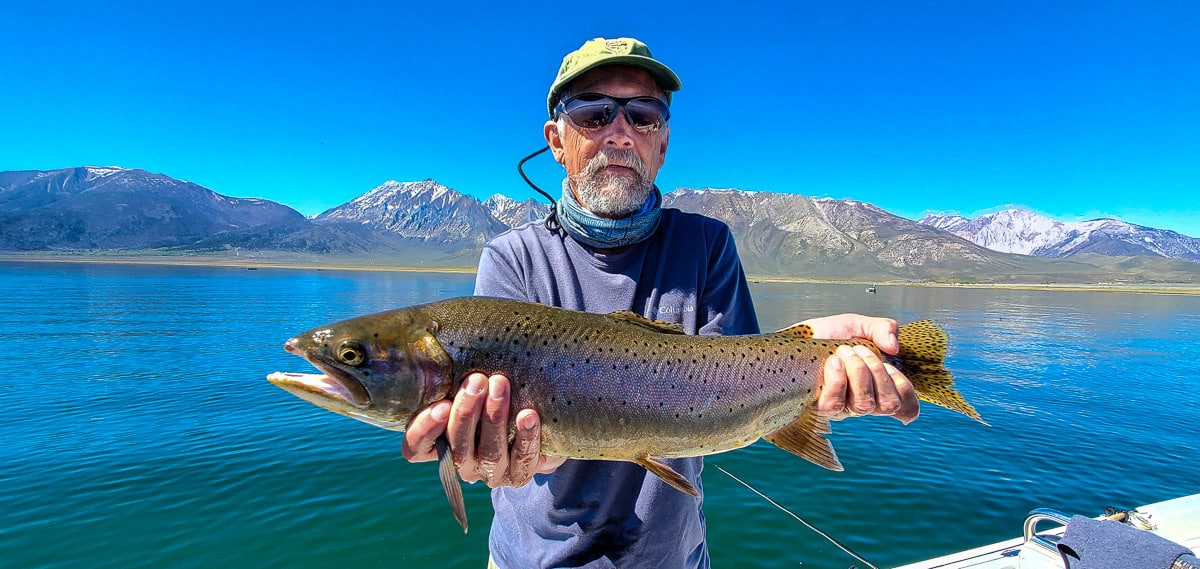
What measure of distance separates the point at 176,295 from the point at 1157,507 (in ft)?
291

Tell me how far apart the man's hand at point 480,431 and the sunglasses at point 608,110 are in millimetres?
1913

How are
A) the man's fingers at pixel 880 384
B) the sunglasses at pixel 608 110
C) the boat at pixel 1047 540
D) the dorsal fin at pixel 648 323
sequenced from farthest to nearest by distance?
the boat at pixel 1047 540
the sunglasses at pixel 608 110
the dorsal fin at pixel 648 323
the man's fingers at pixel 880 384

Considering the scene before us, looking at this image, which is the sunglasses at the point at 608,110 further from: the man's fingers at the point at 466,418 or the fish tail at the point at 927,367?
the fish tail at the point at 927,367

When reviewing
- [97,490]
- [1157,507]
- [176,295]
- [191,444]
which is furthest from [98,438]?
[176,295]

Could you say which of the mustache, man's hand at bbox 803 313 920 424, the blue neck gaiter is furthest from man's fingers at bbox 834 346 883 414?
the mustache

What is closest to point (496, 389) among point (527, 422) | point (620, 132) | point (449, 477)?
point (527, 422)

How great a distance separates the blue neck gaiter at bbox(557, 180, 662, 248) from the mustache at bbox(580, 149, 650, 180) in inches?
9.0

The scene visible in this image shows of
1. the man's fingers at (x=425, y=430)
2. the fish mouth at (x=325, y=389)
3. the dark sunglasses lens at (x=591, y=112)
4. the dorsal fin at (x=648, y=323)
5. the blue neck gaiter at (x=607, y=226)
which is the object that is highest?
the dark sunglasses lens at (x=591, y=112)

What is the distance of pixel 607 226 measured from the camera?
366 centimetres

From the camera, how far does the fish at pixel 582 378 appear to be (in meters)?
3.12

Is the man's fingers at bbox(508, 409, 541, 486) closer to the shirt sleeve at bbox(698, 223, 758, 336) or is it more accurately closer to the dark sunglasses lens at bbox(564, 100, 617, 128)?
the shirt sleeve at bbox(698, 223, 758, 336)

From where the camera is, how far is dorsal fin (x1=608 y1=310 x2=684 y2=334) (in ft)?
11.4

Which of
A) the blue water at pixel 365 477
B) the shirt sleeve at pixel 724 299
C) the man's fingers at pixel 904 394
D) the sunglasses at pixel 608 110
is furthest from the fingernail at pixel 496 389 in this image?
the blue water at pixel 365 477

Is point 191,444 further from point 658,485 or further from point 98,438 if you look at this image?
point 658,485
